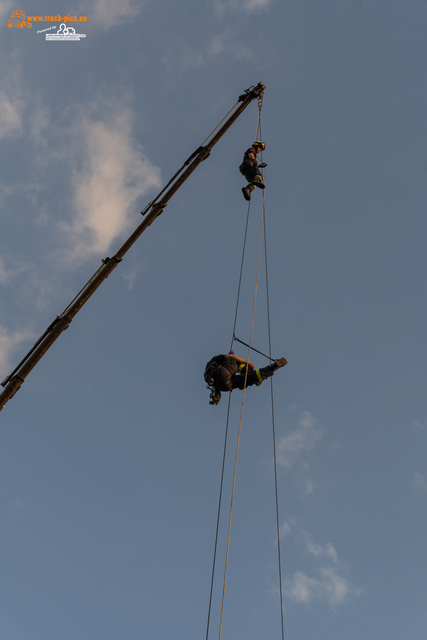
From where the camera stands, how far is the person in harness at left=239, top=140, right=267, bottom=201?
13825 millimetres

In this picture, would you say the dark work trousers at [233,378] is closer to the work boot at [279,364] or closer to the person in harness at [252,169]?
the work boot at [279,364]

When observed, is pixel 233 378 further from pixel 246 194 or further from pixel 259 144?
pixel 259 144

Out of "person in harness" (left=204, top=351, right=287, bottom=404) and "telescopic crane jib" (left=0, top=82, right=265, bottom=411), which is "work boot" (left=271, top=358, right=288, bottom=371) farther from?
"telescopic crane jib" (left=0, top=82, right=265, bottom=411)

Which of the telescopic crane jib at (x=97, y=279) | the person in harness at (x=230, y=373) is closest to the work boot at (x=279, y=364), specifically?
the person in harness at (x=230, y=373)

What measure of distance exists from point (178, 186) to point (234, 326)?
3.87 meters

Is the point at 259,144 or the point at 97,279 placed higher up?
the point at 259,144

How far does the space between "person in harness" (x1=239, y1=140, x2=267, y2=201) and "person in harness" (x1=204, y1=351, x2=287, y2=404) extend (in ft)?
14.9

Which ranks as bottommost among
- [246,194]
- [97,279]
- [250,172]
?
[97,279]

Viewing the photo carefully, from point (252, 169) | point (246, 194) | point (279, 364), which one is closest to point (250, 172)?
point (252, 169)

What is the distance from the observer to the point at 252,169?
14578 millimetres

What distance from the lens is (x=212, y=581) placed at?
34.7ft

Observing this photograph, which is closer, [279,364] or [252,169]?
[279,364]

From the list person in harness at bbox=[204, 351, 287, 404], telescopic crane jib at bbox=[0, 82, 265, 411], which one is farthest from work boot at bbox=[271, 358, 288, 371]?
telescopic crane jib at bbox=[0, 82, 265, 411]

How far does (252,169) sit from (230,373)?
20.7 ft
